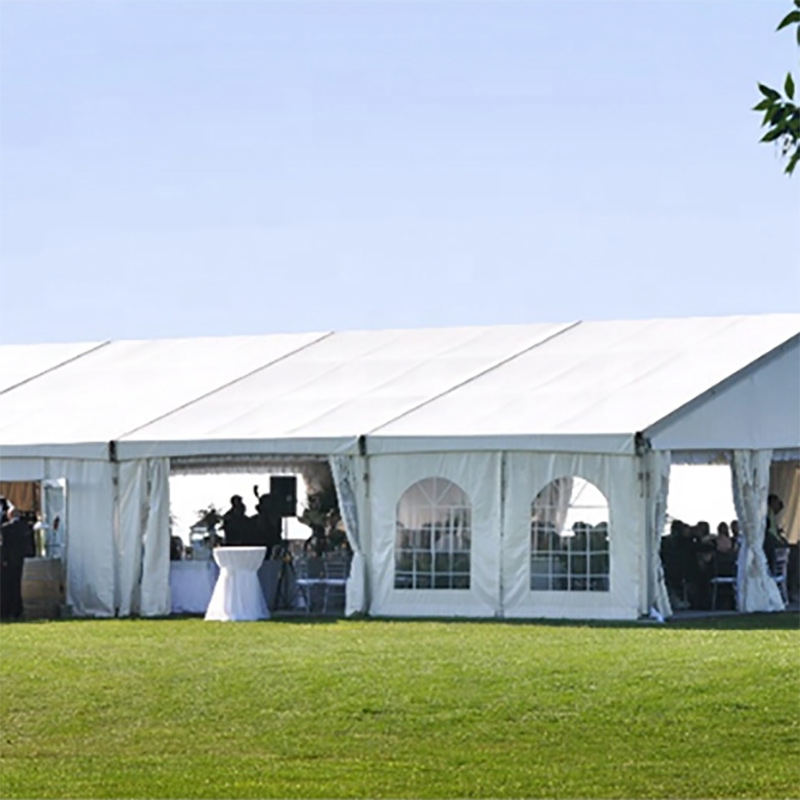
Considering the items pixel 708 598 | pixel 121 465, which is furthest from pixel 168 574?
pixel 708 598

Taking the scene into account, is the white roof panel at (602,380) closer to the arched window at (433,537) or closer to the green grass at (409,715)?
the arched window at (433,537)

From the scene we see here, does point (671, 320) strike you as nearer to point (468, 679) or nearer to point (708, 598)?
point (708, 598)

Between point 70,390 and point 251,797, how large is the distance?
16187 millimetres

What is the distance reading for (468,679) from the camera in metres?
17.7

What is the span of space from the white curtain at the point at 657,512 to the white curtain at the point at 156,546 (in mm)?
5754

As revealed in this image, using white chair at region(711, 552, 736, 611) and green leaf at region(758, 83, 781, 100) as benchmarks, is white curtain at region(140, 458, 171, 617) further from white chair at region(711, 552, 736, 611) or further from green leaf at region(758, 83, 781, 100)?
green leaf at region(758, 83, 781, 100)

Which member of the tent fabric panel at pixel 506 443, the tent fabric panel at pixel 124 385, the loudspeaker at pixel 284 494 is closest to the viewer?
the tent fabric panel at pixel 506 443

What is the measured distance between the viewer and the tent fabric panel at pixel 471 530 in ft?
78.2

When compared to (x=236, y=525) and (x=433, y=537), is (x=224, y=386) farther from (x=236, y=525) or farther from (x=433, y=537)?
(x=433, y=537)

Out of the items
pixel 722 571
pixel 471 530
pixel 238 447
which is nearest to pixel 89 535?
pixel 238 447

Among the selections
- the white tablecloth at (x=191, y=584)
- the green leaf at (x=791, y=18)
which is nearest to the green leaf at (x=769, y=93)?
the green leaf at (x=791, y=18)

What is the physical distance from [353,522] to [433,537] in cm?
102

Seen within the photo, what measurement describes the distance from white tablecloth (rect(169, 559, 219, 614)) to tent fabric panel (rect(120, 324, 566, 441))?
1621 mm

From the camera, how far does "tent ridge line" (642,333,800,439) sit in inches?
909
